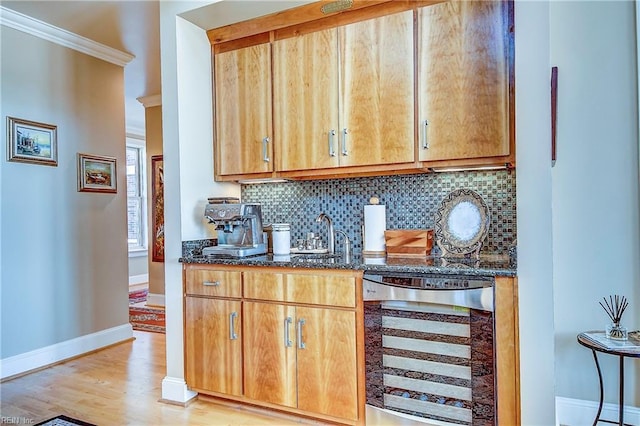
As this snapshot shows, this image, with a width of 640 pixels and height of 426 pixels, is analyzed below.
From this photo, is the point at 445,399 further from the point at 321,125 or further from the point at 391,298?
the point at 321,125

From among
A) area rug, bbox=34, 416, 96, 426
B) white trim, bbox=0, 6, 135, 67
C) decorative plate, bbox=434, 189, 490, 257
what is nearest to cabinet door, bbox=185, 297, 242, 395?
area rug, bbox=34, 416, 96, 426

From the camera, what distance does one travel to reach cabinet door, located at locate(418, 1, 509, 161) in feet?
6.82

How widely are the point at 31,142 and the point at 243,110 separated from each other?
180 centimetres

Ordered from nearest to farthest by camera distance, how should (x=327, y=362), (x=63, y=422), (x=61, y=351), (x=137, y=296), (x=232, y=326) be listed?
(x=327, y=362) < (x=63, y=422) < (x=232, y=326) < (x=61, y=351) < (x=137, y=296)

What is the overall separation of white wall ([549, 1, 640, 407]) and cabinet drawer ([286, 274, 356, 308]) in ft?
3.67

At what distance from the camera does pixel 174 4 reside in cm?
262

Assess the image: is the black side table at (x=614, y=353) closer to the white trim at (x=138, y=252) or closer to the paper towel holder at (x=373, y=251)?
the paper towel holder at (x=373, y=251)

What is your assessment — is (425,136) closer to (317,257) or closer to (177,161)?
(317,257)

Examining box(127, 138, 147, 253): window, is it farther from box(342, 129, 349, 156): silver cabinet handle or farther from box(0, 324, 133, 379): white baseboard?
box(342, 129, 349, 156): silver cabinet handle

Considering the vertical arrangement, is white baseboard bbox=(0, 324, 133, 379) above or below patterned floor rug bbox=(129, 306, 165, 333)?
above

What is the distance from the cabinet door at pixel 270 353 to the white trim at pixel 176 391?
0.45 metres

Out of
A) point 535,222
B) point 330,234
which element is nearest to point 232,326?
point 330,234

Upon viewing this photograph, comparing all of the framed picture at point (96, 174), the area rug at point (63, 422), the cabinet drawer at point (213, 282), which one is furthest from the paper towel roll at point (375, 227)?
the framed picture at point (96, 174)

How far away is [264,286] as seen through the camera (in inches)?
93.1
